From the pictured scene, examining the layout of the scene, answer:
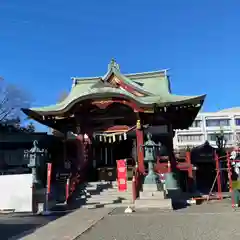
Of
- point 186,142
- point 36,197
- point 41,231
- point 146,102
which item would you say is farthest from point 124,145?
point 186,142

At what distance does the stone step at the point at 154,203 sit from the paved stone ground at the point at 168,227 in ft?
5.81

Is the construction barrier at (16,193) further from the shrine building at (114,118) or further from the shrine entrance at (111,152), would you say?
the shrine entrance at (111,152)

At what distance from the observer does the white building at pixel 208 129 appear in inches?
3268

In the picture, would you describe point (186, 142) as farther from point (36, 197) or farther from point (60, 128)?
point (36, 197)

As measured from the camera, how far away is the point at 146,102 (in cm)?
1933

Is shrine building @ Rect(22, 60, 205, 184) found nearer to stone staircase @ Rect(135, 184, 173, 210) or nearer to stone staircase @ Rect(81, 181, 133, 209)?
stone staircase @ Rect(81, 181, 133, 209)

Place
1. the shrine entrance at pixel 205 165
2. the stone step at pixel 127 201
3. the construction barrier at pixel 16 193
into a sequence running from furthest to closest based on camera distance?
the shrine entrance at pixel 205 165 < the stone step at pixel 127 201 < the construction barrier at pixel 16 193

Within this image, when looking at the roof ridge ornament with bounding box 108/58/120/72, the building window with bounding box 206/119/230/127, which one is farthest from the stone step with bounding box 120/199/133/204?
the building window with bounding box 206/119/230/127

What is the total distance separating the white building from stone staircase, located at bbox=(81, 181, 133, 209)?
211 feet

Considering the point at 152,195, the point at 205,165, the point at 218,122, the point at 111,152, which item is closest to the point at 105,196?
the point at 152,195

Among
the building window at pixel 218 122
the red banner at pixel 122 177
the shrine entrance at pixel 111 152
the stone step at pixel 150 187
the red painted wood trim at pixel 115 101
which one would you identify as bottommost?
the stone step at pixel 150 187

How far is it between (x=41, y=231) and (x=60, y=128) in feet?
44.0

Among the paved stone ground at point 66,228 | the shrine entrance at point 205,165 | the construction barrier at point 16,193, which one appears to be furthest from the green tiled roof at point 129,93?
the paved stone ground at point 66,228

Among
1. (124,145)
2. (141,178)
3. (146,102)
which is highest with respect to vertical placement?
(146,102)
